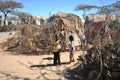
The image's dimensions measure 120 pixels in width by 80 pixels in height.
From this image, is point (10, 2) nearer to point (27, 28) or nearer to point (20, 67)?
point (27, 28)

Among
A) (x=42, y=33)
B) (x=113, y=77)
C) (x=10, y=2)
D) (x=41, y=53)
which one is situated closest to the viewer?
(x=113, y=77)

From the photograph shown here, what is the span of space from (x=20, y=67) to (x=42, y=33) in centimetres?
659

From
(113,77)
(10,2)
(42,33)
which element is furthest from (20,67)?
(10,2)

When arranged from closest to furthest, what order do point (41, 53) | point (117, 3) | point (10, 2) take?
point (117, 3) → point (41, 53) → point (10, 2)

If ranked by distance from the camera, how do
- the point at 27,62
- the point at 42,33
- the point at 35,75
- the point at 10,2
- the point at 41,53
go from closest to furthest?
the point at 35,75 < the point at 27,62 < the point at 41,53 < the point at 42,33 < the point at 10,2

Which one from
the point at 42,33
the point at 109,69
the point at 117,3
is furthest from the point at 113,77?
the point at 42,33

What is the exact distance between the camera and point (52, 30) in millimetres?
19688

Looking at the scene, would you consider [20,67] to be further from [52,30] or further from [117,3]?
[52,30]

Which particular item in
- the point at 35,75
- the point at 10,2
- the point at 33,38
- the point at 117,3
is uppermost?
the point at 10,2

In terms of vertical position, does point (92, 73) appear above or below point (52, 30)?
below

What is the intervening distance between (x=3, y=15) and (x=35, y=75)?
39838mm

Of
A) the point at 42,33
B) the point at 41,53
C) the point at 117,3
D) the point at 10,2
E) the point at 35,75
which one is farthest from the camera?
the point at 10,2

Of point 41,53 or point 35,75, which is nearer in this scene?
point 35,75

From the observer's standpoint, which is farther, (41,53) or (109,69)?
(41,53)
